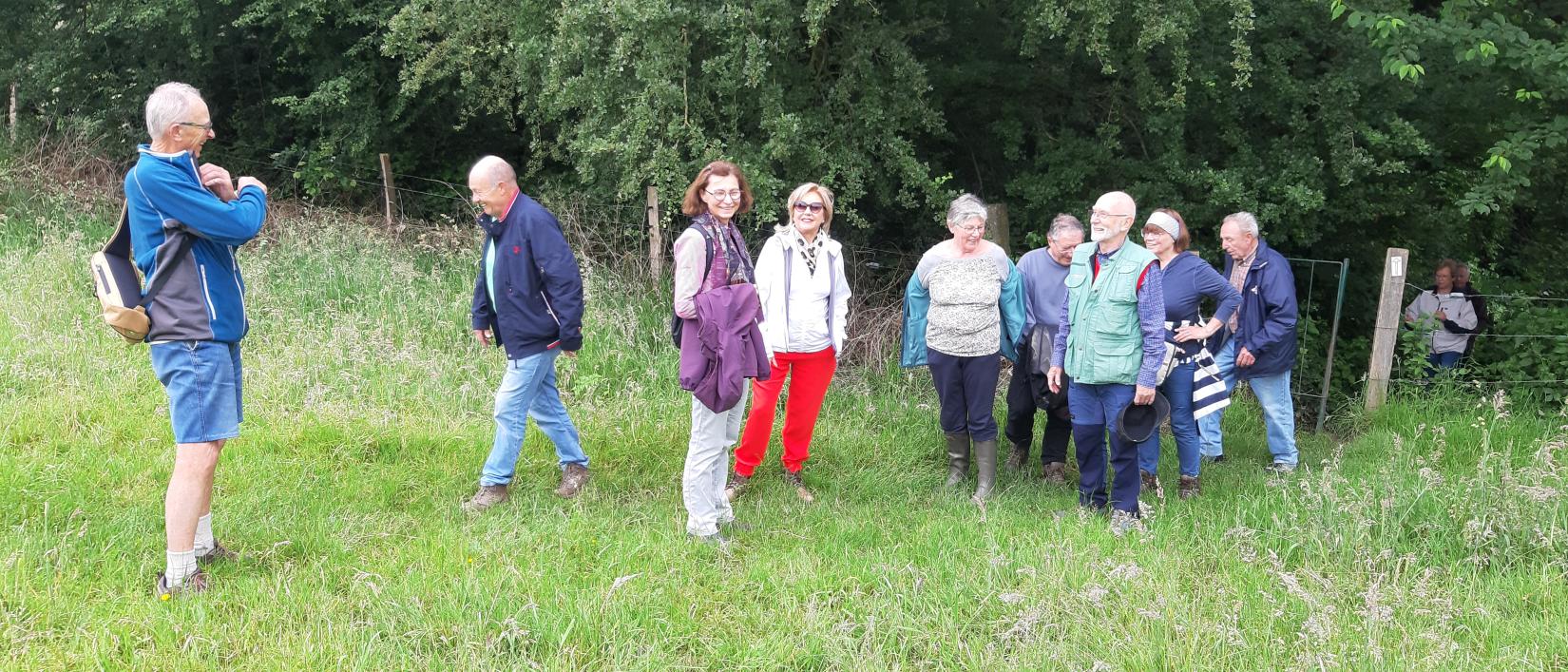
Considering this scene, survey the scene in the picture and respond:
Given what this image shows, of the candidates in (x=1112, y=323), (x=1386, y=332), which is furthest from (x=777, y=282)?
(x=1386, y=332)

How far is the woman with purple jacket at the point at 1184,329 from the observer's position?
17.3ft

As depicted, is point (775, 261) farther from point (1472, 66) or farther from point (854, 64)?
point (1472, 66)

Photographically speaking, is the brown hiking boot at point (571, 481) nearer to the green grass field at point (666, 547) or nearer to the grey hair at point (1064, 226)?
the green grass field at point (666, 547)

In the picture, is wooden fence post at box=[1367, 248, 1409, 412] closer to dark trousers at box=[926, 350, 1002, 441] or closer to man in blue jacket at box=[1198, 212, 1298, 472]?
man in blue jacket at box=[1198, 212, 1298, 472]

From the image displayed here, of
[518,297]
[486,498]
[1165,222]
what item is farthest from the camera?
[1165,222]

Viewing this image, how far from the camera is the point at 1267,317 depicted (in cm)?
596

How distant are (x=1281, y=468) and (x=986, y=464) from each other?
5.78 ft

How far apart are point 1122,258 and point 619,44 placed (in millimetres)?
4006

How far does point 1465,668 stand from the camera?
3.24 m

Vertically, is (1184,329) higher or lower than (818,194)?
lower

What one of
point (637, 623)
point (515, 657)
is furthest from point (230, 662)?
point (637, 623)

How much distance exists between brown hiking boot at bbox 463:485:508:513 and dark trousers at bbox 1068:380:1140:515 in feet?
8.99

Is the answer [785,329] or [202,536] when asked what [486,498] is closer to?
[202,536]

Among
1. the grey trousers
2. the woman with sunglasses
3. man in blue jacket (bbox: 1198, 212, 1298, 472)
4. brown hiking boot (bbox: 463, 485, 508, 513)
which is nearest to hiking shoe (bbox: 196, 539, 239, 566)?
brown hiking boot (bbox: 463, 485, 508, 513)
